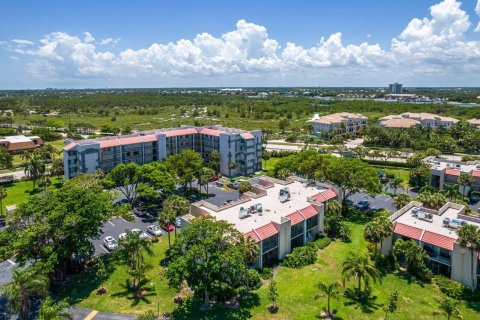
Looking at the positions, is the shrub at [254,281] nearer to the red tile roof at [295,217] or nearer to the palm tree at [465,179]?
the red tile roof at [295,217]

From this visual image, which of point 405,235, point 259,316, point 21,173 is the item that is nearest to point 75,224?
point 259,316

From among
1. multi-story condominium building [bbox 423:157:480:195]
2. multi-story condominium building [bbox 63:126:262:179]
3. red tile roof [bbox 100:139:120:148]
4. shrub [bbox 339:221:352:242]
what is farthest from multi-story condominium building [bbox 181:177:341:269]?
red tile roof [bbox 100:139:120:148]

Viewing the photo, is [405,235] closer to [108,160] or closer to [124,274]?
[124,274]

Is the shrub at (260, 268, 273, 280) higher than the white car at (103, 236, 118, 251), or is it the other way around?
the white car at (103, 236, 118, 251)

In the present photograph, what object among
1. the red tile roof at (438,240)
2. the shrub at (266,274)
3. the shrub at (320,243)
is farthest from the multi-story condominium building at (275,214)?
the red tile roof at (438,240)

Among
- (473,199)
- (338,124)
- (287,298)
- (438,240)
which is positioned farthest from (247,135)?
(338,124)

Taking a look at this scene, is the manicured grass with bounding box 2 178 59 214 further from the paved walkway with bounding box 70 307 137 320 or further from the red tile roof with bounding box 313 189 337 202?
the red tile roof with bounding box 313 189 337 202

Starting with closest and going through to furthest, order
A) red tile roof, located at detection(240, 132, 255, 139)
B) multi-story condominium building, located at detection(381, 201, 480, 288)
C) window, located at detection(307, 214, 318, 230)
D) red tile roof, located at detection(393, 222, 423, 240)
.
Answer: multi-story condominium building, located at detection(381, 201, 480, 288) < red tile roof, located at detection(393, 222, 423, 240) < window, located at detection(307, 214, 318, 230) < red tile roof, located at detection(240, 132, 255, 139)
